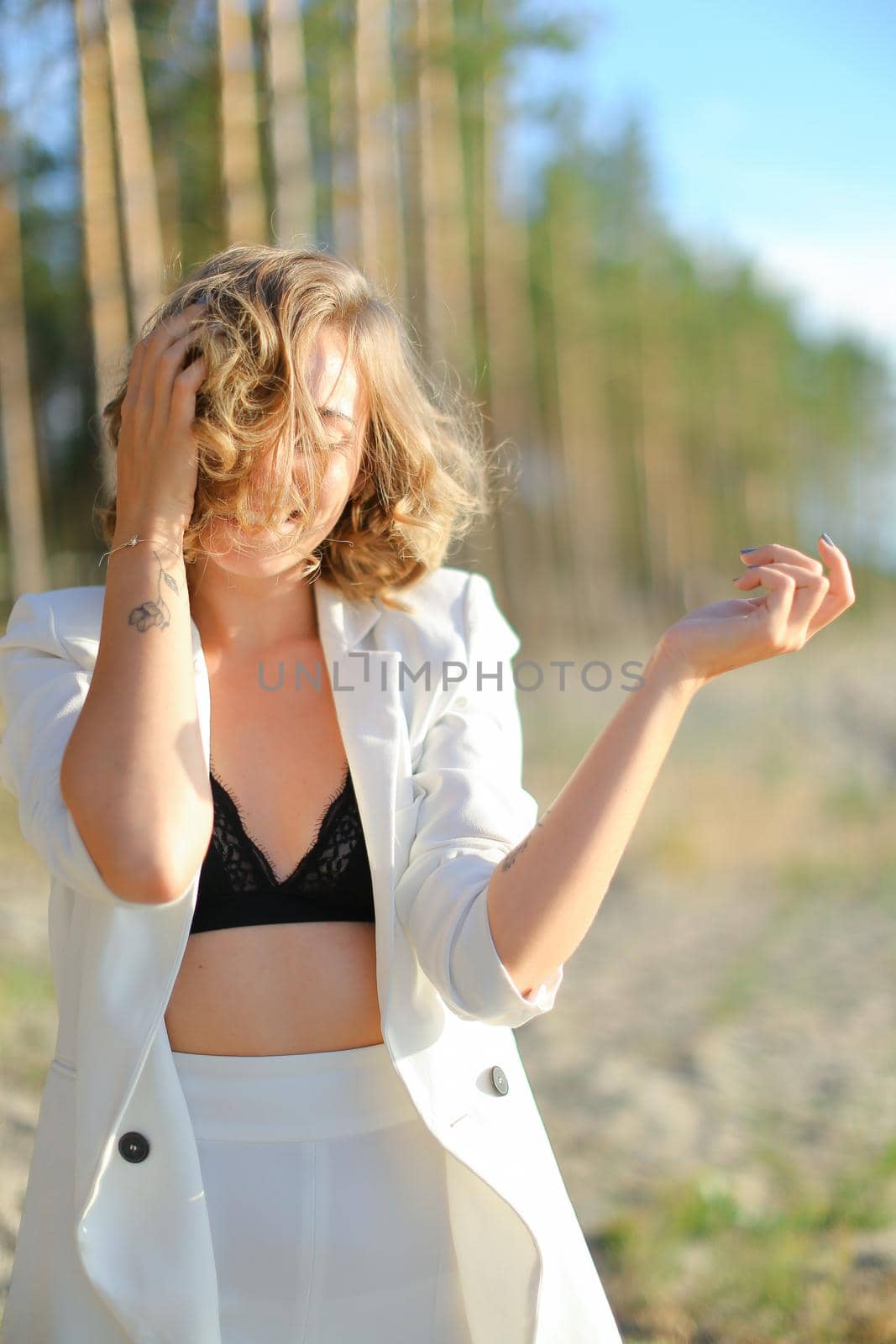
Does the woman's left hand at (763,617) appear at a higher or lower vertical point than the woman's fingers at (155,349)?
lower

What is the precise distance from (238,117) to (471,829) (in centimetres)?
698

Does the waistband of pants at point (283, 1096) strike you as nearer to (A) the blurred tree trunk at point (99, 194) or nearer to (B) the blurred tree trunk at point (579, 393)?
(A) the blurred tree trunk at point (99, 194)

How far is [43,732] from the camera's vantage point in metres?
1.45

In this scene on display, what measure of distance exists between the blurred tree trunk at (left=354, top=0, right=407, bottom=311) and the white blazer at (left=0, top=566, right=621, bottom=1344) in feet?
21.1

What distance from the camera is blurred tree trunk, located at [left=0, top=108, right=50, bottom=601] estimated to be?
1120cm

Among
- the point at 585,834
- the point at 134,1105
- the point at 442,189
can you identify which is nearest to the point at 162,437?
the point at 585,834

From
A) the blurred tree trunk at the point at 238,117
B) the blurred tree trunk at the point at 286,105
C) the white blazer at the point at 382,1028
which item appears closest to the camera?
the white blazer at the point at 382,1028

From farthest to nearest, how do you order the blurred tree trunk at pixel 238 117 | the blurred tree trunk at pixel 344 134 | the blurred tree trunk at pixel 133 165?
the blurred tree trunk at pixel 344 134 < the blurred tree trunk at pixel 238 117 < the blurred tree trunk at pixel 133 165

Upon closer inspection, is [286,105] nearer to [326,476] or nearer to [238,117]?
[238,117]

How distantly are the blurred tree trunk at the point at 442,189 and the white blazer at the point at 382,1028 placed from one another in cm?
838

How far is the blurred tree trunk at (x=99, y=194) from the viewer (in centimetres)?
690

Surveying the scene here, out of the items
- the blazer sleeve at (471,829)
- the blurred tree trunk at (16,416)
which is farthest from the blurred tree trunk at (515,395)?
the blazer sleeve at (471,829)

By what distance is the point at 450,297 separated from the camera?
14.8 metres

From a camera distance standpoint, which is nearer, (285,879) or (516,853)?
(516,853)
